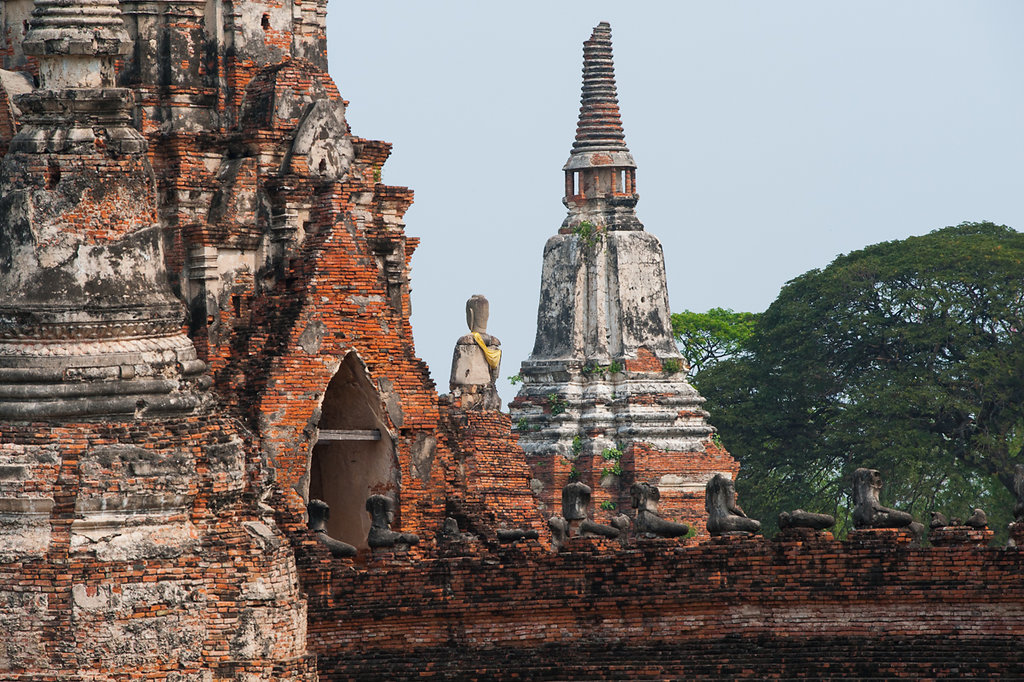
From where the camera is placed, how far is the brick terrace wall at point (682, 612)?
22797 millimetres

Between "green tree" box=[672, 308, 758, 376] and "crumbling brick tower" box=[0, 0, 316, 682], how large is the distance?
36.0 m

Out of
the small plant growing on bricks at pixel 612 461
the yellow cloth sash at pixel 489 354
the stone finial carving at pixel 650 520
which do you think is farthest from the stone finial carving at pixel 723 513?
the small plant growing on bricks at pixel 612 461

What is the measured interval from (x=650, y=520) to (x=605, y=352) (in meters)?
26.8

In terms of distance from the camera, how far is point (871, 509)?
2366cm

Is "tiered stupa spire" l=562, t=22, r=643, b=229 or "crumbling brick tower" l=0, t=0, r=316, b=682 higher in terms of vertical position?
"tiered stupa spire" l=562, t=22, r=643, b=229

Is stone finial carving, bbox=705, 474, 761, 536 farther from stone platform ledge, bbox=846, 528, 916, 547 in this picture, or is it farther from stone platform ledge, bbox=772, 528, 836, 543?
stone platform ledge, bbox=846, 528, 916, 547

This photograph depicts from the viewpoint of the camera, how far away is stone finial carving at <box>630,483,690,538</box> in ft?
81.1

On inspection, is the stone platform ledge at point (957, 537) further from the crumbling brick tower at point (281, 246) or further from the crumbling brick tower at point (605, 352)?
the crumbling brick tower at point (605, 352)

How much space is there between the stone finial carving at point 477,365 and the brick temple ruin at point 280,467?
0.04m

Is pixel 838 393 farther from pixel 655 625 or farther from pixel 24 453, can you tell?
pixel 24 453

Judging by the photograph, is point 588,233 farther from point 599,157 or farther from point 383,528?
point 383,528

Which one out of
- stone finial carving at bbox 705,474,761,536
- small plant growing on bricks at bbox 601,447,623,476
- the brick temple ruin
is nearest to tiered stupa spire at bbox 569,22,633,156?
small plant growing on bricks at bbox 601,447,623,476

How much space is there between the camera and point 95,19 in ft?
72.3

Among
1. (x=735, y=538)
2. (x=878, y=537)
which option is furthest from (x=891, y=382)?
(x=878, y=537)
